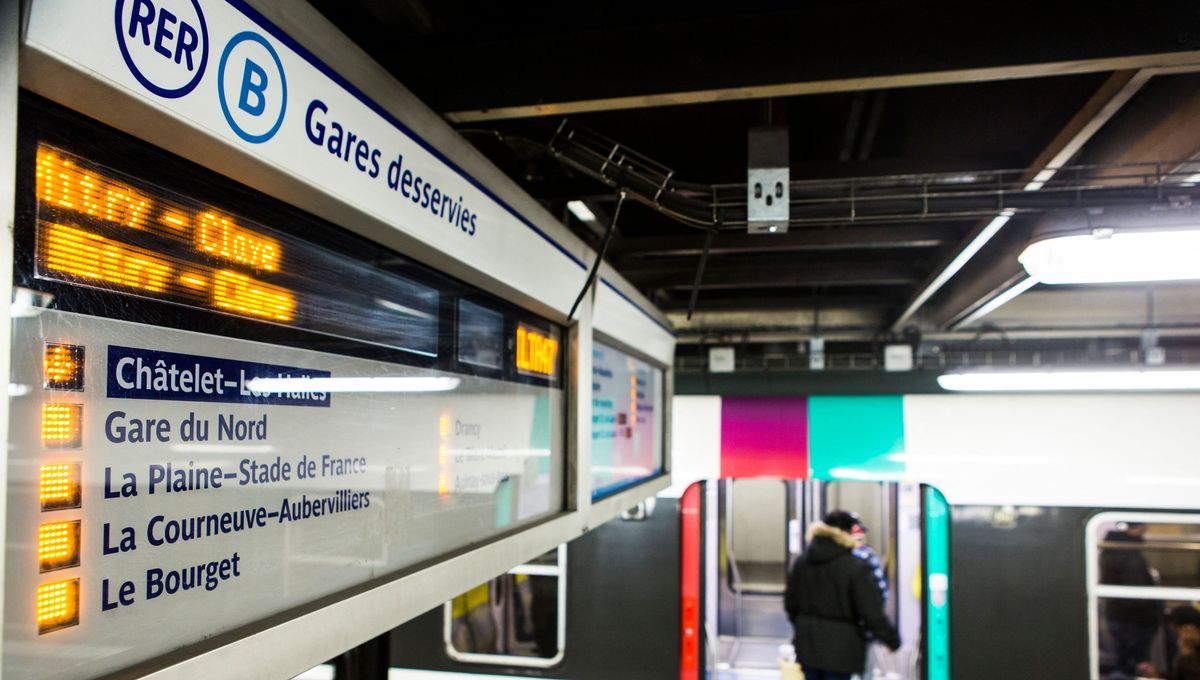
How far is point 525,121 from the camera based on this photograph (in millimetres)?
2508

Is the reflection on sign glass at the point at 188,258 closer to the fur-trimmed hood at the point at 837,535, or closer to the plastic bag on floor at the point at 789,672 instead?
the fur-trimmed hood at the point at 837,535

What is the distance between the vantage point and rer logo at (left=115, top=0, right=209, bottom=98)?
98 centimetres

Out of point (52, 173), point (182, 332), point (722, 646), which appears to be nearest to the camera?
point (52, 173)

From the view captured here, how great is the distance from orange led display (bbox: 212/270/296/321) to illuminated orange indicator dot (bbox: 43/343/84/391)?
0.80 feet

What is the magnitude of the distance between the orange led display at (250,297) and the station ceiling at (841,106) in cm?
87

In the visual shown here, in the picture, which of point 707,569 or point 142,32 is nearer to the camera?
point 142,32

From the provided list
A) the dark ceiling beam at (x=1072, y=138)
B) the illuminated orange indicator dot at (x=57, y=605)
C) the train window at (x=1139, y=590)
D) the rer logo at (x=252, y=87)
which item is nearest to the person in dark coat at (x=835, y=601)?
the train window at (x=1139, y=590)

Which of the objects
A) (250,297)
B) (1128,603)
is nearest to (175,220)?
(250,297)

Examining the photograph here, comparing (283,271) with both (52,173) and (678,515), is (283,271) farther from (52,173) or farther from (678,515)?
(678,515)

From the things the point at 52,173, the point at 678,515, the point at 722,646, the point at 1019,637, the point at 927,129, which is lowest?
the point at 722,646

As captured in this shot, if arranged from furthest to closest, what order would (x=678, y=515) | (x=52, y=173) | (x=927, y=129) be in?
1. (x=678, y=515)
2. (x=927, y=129)
3. (x=52, y=173)

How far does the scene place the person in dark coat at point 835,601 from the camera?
18.0ft

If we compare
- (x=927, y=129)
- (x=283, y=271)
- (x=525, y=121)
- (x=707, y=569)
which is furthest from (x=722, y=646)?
(x=283, y=271)

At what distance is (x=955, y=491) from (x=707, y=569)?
5.67 ft
